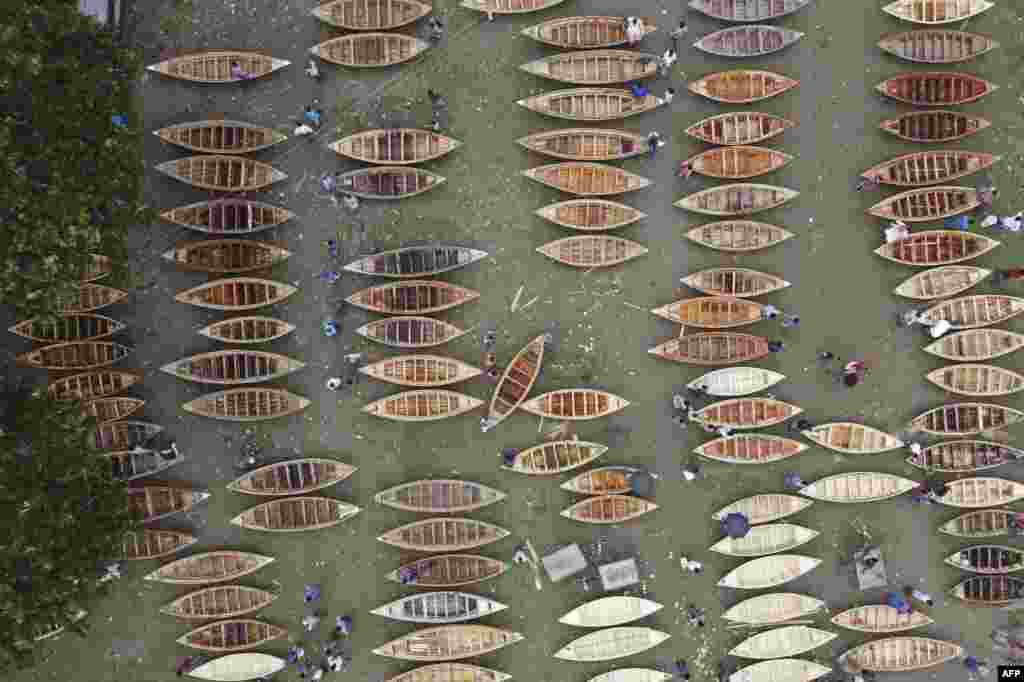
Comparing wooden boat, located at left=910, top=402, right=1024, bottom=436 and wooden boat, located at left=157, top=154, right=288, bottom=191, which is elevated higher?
wooden boat, located at left=157, top=154, right=288, bottom=191

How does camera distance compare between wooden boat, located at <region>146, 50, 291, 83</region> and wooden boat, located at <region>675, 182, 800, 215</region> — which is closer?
wooden boat, located at <region>146, 50, 291, 83</region>

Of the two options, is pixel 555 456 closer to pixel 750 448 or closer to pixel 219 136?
pixel 750 448

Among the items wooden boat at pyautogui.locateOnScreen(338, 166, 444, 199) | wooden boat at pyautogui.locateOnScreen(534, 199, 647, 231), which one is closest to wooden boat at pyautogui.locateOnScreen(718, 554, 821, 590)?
wooden boat at pyautogui.locateOnScreen(534, 199, 647, 231)

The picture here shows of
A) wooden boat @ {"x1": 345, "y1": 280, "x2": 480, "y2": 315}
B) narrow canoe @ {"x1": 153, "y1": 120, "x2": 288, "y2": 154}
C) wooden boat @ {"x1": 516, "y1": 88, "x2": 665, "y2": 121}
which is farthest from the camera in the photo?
wooden boat @ {"x1": 516, "y1": 88, "x2": 665, "y2": 121}

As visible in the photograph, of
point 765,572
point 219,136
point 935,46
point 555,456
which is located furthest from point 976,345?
point 219,136

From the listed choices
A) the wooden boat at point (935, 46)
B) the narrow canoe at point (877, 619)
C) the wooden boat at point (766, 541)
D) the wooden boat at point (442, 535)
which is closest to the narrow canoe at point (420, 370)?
the wooden boat at point (442, 535)

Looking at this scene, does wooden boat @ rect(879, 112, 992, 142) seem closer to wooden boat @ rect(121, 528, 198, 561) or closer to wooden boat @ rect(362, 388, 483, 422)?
wooden boat @ rect(362, 388, 483, 422)
